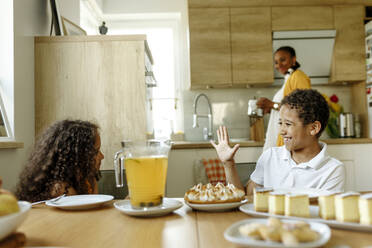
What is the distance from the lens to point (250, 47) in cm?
344

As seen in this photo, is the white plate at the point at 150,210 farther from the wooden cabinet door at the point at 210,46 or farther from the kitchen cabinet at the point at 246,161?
the wooden cabinet door at the point at 210,46

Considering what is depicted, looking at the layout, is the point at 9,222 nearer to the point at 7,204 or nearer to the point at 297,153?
the point at 7,204

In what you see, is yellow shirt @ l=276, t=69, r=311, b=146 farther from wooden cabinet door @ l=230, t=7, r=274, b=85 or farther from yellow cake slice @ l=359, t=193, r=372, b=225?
yellow cake slice @ l=359, t=193, r=372, b=225

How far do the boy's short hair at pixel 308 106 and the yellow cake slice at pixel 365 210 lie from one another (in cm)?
87

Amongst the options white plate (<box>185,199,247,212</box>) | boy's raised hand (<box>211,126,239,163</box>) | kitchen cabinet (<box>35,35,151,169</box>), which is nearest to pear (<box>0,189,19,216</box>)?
white plate (<box>185,199,247,212</box>)

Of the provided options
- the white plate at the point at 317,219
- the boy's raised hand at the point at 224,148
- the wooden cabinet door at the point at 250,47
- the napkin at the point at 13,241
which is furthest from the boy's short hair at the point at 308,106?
the wooden cabinet door at the point at 250,47

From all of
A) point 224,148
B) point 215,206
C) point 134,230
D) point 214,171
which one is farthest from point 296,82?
point 134,230

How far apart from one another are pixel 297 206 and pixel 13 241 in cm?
54

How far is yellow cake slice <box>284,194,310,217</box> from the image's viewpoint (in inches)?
29.2

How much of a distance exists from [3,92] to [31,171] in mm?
717

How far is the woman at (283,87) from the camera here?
264 centimetres

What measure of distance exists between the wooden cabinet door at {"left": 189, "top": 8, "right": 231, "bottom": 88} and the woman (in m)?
0.58

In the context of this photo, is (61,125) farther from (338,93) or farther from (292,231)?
(338,93)

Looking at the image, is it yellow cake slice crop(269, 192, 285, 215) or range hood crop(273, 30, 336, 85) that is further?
range hood crop(273, 30, 336, 85)
